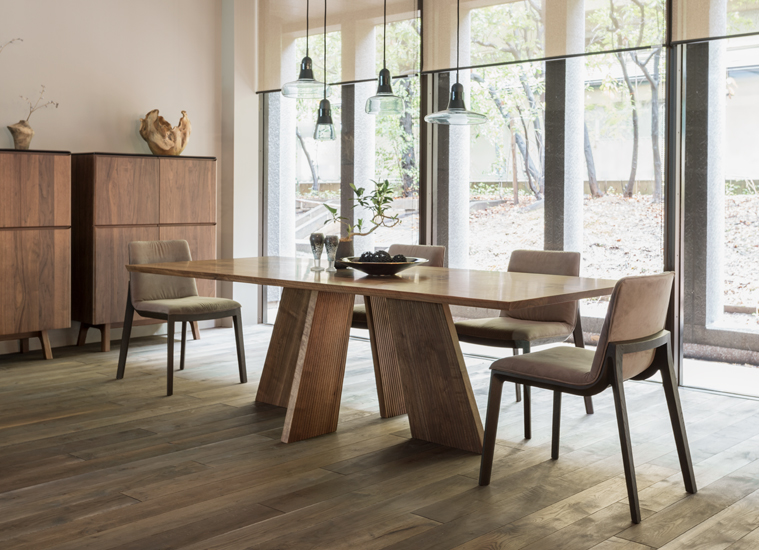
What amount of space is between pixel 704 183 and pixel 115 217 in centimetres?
395

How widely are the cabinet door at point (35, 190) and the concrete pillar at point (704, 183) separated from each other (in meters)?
4.02

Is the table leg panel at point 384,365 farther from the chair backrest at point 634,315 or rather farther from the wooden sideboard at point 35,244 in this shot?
the wooden sideboard at point 35,244

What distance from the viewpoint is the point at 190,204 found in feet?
20.0

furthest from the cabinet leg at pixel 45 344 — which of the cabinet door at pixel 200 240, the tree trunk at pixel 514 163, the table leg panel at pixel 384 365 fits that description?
the tree trunk at pixel 514 163

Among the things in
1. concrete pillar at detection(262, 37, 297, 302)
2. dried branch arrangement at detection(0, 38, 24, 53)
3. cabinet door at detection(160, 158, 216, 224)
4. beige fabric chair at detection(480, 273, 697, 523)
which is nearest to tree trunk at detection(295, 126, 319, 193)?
concrete pillar at detection(262, 37, 297, 302)

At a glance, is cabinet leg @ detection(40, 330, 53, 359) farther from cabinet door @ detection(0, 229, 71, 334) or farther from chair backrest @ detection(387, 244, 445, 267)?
chair backrest @ detection(387, 244, 445, 267)

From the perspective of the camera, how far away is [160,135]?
598 centimetres

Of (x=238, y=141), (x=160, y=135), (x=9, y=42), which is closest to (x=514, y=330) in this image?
(x=160, y=135)

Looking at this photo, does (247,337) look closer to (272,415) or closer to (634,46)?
(272,415)

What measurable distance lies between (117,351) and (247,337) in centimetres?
104

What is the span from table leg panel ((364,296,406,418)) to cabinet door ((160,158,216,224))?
8.49 feet

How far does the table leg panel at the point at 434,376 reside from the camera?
334 centimetres

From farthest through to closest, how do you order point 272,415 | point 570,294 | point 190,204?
point 190,204 < point 272,415 < point 570,294

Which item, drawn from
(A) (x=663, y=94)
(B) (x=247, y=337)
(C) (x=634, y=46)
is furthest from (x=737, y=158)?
(B) (x=247, y=337)
